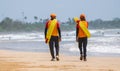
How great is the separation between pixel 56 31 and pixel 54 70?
3312 mm

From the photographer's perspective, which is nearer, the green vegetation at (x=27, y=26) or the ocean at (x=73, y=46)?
the ocean at (x=73, y=46)

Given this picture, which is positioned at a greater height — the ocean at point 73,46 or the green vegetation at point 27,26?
the ocean at point 73,46

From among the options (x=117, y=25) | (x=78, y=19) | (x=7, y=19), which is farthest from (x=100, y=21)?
(x=78, y=19)

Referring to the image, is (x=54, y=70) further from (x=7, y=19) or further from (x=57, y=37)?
(x=7, y=19)

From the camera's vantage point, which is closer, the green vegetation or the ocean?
the ocean

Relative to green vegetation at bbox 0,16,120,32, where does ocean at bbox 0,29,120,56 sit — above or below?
above

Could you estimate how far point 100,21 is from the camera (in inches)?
6934

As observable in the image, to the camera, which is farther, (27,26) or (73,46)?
(27,26)

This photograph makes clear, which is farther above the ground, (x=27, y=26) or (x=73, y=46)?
(x=73, y=46)

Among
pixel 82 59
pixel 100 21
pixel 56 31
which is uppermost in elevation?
pixel 56 31

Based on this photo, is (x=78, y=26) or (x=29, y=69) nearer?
(x=29, y=69)

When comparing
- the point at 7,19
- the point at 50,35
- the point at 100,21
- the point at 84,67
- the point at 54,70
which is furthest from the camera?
the point at 100,21

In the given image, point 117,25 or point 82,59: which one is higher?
point 82,59

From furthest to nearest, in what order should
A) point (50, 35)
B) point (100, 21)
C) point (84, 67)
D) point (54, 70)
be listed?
point (100, 21)
point (50, 35)
point (84, 67)
point (54, 70)
